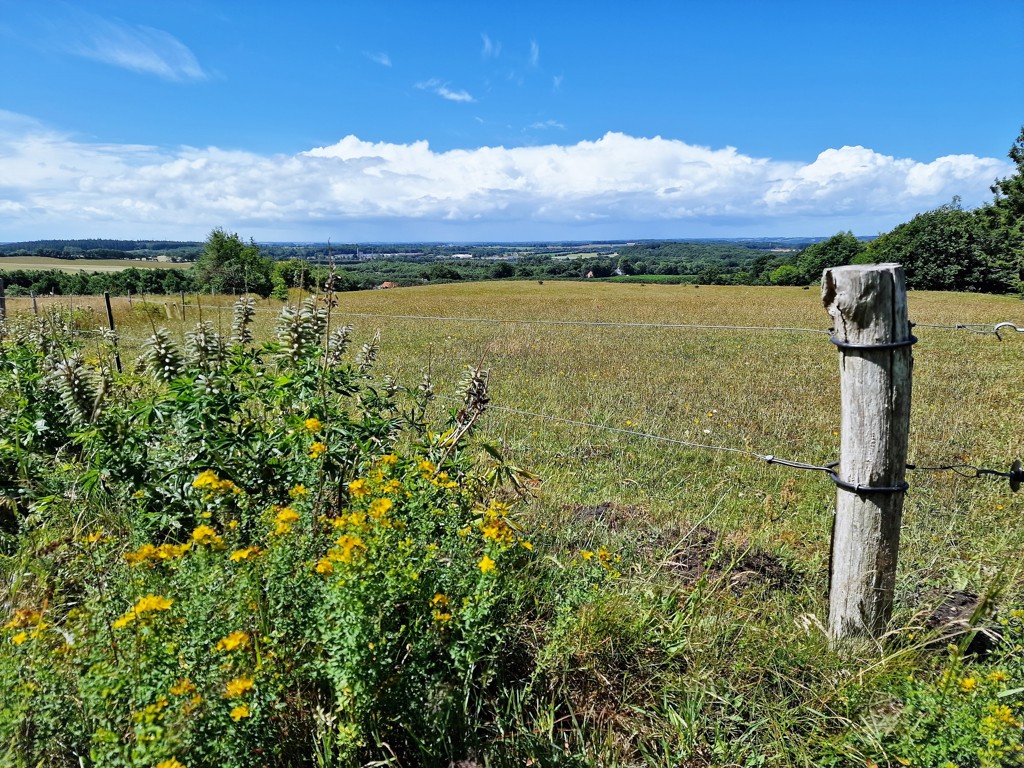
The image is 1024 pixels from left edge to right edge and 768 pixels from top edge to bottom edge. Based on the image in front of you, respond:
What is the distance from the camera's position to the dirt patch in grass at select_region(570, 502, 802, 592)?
333 centimetres

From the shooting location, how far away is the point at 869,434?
2.45 m

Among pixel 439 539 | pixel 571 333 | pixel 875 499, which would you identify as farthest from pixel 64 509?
pixel 571 333

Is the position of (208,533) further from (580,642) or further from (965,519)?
(965,519)

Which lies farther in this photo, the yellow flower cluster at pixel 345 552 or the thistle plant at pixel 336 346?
the thistle plant at pixel 336 346

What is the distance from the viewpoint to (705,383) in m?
9.70

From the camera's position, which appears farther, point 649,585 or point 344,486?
point 344,486

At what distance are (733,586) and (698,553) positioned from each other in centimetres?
38

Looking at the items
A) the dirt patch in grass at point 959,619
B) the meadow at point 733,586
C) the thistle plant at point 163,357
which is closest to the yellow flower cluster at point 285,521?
the meadow at point 733,586

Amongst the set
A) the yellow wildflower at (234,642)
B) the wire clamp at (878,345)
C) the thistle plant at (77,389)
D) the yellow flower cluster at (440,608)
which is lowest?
the yellow flower cluster at (440,608)

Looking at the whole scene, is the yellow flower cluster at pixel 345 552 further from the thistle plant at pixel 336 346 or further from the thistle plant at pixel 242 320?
the thistle plant at pixel 242 320

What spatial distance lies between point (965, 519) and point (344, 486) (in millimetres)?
4409

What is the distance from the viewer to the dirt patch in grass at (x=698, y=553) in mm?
3334

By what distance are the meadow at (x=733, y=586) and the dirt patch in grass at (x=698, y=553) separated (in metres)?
0.02

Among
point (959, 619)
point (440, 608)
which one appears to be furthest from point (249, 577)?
point (959, 619)
